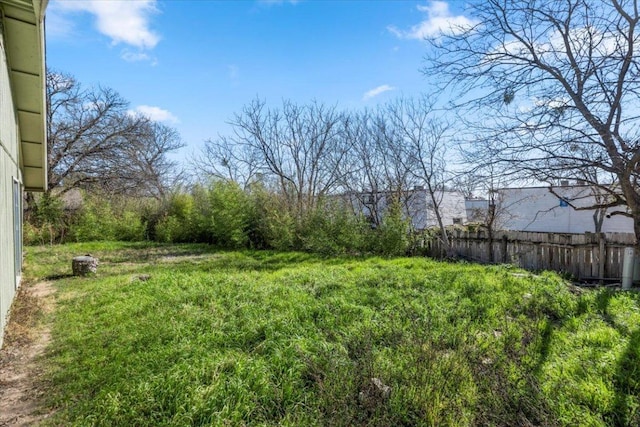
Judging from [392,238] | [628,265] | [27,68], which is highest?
[27,68]

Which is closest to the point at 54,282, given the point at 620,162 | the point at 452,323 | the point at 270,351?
the point at 270,351

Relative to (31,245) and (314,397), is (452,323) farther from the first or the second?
(31,245)

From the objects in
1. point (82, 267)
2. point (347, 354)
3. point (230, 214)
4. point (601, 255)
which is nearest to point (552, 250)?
point (601, 255)

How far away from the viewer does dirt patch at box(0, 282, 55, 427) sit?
2633 mm

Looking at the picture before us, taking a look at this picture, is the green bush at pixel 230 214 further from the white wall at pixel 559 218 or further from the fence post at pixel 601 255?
the white wall at pixel 559 218

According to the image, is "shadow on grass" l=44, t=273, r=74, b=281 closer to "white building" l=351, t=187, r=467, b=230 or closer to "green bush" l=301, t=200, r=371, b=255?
"green bush" l=301, t=200, r=371, b=255

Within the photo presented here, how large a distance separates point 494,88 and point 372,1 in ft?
11.3

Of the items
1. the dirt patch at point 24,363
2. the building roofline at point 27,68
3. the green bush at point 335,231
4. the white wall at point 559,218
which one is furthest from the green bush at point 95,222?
the white wall at point 559,218

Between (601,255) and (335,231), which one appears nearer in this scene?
(601,255)

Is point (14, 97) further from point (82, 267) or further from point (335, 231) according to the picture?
point (335, 231)

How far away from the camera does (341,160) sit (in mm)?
13633

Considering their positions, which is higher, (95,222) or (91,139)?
(91,139)

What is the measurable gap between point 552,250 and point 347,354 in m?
7.18

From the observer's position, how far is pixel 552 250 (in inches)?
324
